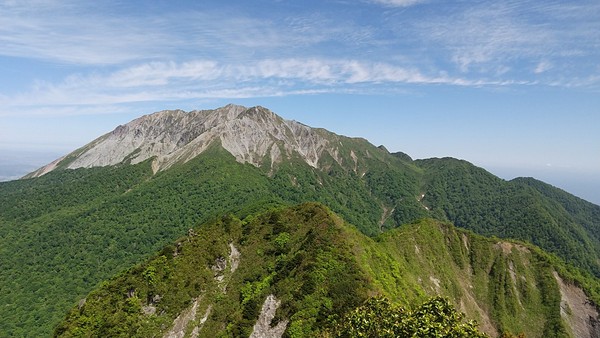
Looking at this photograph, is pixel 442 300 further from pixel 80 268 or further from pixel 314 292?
pixel 80 268

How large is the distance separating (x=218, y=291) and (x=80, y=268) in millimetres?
169936

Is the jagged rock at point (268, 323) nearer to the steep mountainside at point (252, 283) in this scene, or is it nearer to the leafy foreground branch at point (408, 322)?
the steep mountainside at point (252, 283)

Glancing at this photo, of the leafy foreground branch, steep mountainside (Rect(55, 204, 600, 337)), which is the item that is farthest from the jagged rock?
the leafy foreground branch

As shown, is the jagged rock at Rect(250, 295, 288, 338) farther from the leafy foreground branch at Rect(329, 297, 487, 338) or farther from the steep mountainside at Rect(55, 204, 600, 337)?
the leafy foreground branch at Rect(329, 297, 487, 338)

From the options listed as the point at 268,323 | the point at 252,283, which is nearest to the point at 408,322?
the point at 268,323

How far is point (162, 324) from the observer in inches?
2360

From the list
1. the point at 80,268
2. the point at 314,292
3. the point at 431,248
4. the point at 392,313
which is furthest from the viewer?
the point at 80,268

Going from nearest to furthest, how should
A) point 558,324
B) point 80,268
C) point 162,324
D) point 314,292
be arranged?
A: point 314,292, point 162,324, point 558,324, point 80,268

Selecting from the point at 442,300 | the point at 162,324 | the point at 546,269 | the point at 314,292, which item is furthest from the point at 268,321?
the point at 546,269

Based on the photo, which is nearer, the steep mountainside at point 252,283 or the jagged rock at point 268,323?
the jagged rock at point 268,323

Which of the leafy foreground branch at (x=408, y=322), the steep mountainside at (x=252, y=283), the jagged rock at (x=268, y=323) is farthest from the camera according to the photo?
the steep mountainside at (x=252, y=283)

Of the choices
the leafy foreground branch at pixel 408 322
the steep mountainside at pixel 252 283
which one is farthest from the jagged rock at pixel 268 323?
the leafy foreground branch at pixel 408 322

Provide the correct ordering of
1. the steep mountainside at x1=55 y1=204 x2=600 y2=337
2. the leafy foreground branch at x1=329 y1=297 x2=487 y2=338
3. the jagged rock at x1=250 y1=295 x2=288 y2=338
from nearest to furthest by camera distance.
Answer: the leafy foreground branch at x1=329 y1=297 x2=487 y2=338
the jagged rock at x1=250 y1=295 x2=288 y2=338
the steep mountainside at x1=55 y1=204 x2=600 y2=337

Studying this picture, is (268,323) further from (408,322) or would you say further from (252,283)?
(408,322)
